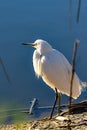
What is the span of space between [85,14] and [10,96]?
2336 mm

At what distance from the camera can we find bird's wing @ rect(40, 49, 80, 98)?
139 inches

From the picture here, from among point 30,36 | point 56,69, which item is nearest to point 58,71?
point 56,69

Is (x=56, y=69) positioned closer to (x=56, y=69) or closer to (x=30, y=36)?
(x=56, y=69)

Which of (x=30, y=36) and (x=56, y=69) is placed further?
(x=30, y=36)

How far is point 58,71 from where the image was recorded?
3551 mm

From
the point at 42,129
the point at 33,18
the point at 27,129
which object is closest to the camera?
the point at 42,129

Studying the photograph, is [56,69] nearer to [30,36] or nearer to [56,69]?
[56,69]

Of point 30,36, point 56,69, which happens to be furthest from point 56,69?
point 30,36

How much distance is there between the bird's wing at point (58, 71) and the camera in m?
3.53

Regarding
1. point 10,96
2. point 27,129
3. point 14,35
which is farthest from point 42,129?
point 14,35

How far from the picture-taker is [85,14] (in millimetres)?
6699

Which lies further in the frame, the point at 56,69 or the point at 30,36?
the point at 30,36

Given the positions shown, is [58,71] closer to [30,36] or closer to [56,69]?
[56,69]

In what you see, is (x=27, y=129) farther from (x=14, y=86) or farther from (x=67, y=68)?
(x=14, y=86)
